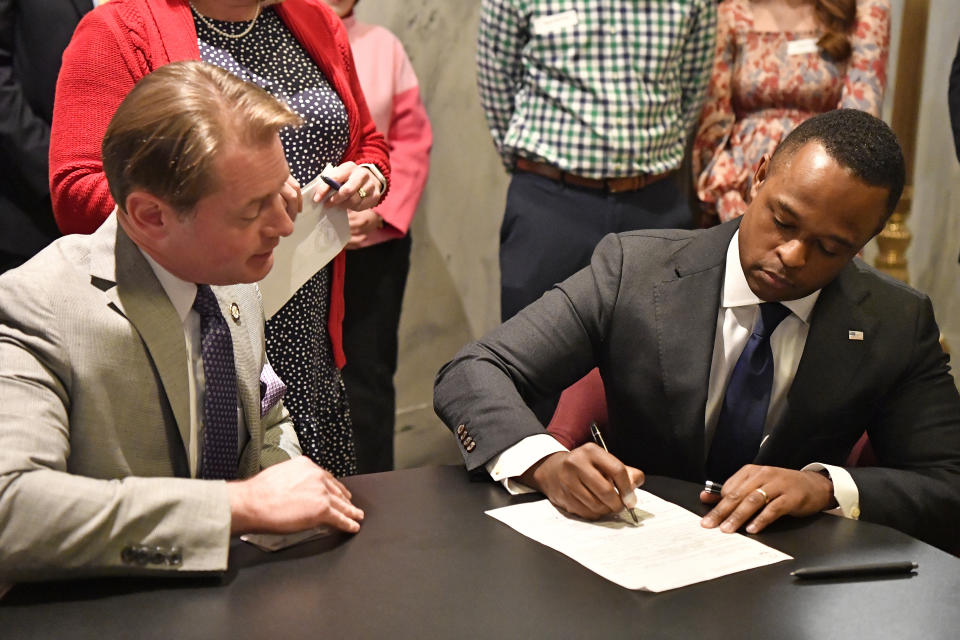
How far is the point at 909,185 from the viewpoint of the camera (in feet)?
12.6

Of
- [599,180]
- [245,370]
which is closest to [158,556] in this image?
[245,370]

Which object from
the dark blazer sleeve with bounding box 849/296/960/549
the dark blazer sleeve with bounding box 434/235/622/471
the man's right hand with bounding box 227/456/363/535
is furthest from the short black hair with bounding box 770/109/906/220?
the man's right hand with bounding box 227/456/363/535

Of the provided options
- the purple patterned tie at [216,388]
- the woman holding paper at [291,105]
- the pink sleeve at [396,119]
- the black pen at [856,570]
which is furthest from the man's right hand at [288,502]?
the pink sleeve at [396,119]

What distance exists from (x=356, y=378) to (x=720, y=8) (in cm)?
173

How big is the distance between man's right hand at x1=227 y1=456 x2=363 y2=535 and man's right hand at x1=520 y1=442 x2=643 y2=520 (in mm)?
338

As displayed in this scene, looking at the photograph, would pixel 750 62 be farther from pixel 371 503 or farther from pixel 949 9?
pixel 371 503

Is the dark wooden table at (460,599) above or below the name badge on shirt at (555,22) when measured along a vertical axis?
below

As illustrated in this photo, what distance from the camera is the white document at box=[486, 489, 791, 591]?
4.63 ft

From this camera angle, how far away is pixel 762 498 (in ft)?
5.30

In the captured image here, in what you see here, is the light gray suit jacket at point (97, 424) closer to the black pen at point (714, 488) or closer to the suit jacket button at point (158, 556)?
the suit jacket button at point (158, 556)

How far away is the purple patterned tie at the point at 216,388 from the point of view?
157 cm

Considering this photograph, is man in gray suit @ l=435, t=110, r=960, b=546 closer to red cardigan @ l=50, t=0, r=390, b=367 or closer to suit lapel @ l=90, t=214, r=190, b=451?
suit lapel @ l=90, t=214, r=190, b=451

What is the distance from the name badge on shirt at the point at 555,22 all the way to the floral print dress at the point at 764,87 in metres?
0.53

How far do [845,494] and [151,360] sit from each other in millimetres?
1142
